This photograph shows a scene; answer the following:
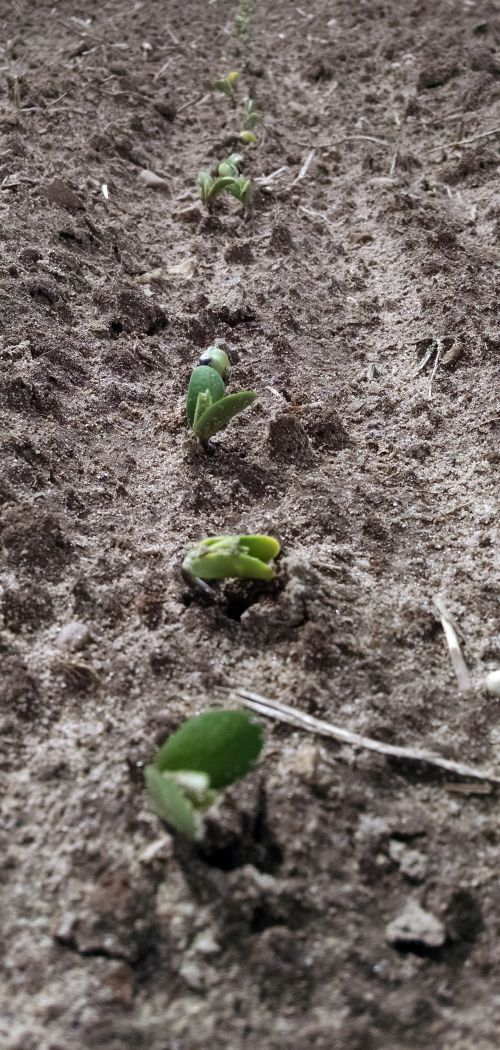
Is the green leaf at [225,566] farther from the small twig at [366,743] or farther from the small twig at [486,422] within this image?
the small twig at [486,422]

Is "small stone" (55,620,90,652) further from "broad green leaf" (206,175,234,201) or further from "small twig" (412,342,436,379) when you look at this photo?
"broad green leaf" (206,175,234,201)

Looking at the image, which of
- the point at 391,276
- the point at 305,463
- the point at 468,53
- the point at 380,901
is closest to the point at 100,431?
the point at 305,463

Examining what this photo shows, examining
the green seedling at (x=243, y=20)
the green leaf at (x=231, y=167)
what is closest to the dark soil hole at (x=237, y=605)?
the green leaf at (x=231, y=167)

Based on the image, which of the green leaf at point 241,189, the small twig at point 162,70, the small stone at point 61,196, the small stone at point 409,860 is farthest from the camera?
the small twig at point 162,70

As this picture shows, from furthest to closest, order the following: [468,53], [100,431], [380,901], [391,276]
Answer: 1. [468,53]
2. [391,276]
3. [100,431]
4. [380,901]

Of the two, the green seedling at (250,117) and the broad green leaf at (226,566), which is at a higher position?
the green seedling at (250,117)

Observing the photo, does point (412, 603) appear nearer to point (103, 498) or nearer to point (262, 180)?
point (103, 498)

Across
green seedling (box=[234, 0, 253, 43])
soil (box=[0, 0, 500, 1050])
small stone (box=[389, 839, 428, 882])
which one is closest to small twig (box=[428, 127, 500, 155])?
soil (box=[0, 0, 500, 1050])
